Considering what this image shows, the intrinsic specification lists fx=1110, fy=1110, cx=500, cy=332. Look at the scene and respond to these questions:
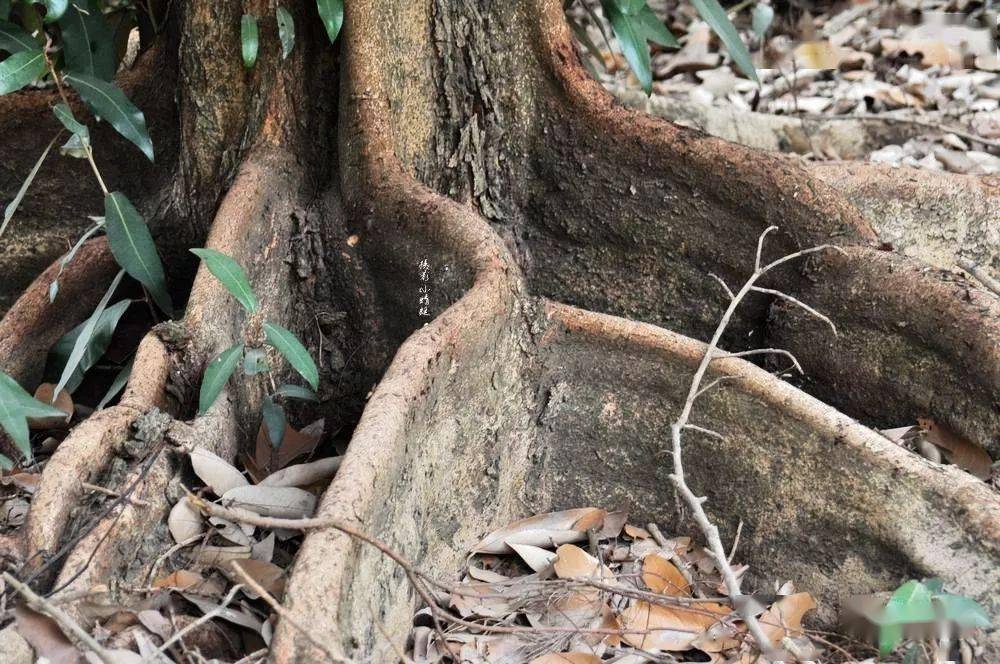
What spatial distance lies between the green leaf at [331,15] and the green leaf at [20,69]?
77 centimetres

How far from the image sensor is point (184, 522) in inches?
103

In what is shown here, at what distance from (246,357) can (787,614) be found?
1518mm

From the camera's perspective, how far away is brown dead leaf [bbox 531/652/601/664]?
8.26 ft

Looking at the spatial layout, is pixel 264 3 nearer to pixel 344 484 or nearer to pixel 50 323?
pixel 50 323

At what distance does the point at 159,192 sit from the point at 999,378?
2.52 m

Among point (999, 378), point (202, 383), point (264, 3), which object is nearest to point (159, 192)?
point (264, 3)

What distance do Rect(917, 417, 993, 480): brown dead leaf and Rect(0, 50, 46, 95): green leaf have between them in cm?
259

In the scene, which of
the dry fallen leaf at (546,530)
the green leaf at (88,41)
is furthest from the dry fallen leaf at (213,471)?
the green leaf at (88,41)

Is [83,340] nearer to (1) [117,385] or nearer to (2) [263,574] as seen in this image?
(1) [117,385]

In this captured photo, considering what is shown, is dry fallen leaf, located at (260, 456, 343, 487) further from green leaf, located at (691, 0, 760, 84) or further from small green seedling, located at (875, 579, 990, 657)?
green leaf, located at (691, 0, 760, 84)

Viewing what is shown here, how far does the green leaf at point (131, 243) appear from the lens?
3018 millimetres

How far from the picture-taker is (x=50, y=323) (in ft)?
11.0

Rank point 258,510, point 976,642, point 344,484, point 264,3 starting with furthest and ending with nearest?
point 264,3
point 258,510
point 976,642
point 344,484

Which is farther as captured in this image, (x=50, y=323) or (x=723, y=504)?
(x=50, y=323)
